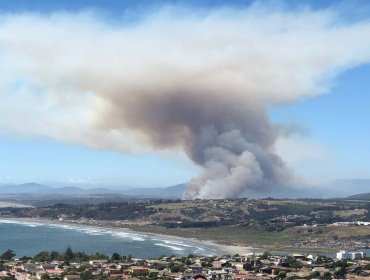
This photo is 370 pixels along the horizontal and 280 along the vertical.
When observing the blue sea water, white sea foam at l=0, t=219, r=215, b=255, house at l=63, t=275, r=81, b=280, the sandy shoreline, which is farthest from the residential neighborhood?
white sea foam at l=0, t=219, r=215, b=255

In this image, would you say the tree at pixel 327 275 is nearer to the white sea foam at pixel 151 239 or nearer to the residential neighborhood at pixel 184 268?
the residential neighborhood at pixel 184 268

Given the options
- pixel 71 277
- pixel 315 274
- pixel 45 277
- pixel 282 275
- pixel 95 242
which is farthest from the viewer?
pixel 95 242

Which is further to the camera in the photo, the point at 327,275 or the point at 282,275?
the point at 327,275

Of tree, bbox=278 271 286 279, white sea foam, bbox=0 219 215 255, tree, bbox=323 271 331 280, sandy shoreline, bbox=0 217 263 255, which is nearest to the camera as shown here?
tree, bbox=323 271 331 280

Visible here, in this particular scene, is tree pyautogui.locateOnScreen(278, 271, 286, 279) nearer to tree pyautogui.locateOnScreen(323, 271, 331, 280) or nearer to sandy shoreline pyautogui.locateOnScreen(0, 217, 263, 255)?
tree pyautogui.locateOnScreen(323, 271, 331, 280)

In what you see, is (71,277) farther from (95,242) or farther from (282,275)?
(95,242)

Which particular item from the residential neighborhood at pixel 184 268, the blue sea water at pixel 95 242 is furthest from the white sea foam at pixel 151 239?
the residential neighborhood at pixel 184 268

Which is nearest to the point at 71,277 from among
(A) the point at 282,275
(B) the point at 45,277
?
(B) the point at 45,277

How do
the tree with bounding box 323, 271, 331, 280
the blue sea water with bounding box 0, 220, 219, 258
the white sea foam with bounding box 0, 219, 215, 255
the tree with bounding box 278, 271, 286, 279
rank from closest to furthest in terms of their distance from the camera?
the tree with bounding box 323, 271, 331, 280 → the tree with bounding box 278, 271, 286, 279 → the blue sea water with bounding box 0, 220, 219, 258 → the white sea foam with bounding box 0, 219, 215, 255

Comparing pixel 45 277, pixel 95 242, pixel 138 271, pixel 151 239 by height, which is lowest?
pixel 45 277
